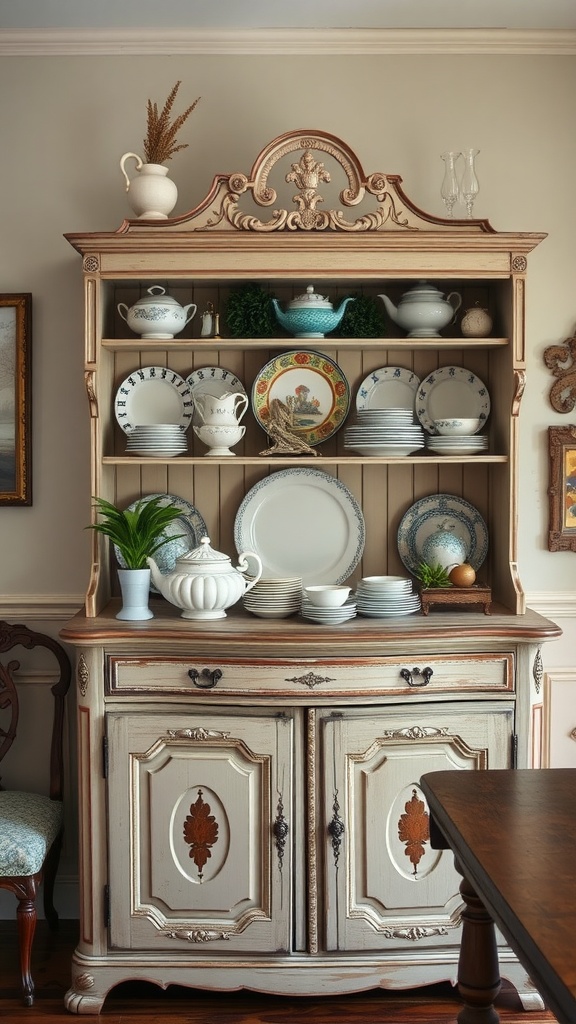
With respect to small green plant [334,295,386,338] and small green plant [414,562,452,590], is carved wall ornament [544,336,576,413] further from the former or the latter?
small green plant [414,562,452,590]

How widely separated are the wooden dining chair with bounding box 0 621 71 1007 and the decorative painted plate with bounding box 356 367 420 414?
4.36ft

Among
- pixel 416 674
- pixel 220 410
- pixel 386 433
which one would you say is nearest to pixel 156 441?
pixel 220 410

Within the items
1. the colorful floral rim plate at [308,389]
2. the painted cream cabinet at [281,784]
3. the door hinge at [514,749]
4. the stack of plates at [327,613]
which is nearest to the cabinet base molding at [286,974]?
the painted cream cabinet at [281,784]

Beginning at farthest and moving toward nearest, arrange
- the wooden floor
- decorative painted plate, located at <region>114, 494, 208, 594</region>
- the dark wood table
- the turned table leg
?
1. decorative painted plate, located at <region>114, 494, 208, 594</region>
2. the wooden floor
3. the turned table leg
4. the dark wood table

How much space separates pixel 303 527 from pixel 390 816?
38.2 inches

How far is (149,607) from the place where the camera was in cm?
308

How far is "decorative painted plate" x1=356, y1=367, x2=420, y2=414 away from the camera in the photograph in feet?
10.4

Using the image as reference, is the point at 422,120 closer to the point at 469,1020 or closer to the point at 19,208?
the point at 19,208

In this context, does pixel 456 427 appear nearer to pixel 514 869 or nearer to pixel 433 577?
pixel 433 577

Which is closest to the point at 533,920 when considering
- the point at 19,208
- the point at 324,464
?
the point at 324,464

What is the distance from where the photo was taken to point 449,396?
10.4 feet

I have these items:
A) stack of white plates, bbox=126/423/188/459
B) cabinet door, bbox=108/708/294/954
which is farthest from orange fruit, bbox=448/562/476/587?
stack of white plates, bbox=126/423/188/459

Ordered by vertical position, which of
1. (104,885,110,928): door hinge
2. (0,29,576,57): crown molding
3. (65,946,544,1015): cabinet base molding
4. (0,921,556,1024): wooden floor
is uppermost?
(0,29,576,57): crown molding

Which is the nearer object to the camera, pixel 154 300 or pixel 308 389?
pixel 154 300
